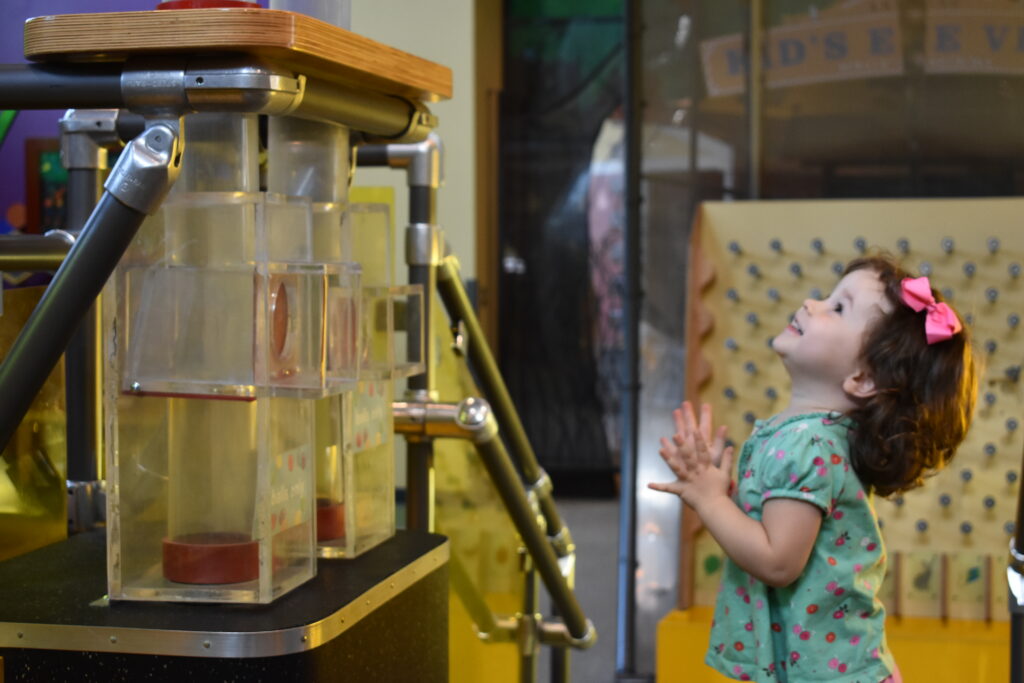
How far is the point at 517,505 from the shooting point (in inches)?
80.8

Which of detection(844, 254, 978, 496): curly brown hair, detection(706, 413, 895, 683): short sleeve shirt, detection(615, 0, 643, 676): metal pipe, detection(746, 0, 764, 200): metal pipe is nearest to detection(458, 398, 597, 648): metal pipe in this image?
detection(706, 413, 895, 683): short sleeve shirt

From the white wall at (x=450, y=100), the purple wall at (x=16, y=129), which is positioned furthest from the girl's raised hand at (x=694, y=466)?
the white wall at (x=450, y=100)

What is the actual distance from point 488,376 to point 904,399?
0.79 metres

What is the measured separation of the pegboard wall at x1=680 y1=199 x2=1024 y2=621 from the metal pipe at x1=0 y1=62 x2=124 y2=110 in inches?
96.8

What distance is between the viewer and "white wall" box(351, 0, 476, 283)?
3.77 m

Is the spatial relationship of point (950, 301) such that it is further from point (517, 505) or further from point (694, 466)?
point (517, 505)

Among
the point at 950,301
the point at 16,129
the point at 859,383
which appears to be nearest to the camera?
the point at 859,383

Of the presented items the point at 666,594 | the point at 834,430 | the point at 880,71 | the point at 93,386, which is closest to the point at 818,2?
the point at 880,71

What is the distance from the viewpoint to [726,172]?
12.6ft

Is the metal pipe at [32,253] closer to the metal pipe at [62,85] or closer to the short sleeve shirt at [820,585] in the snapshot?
the metal pipe at [62,85]

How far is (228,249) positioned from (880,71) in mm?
2831

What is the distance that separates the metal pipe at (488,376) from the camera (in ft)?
7.43

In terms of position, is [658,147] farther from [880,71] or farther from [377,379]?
[377,379]

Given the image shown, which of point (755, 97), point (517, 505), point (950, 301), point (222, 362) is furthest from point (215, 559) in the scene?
point (755, 97)
